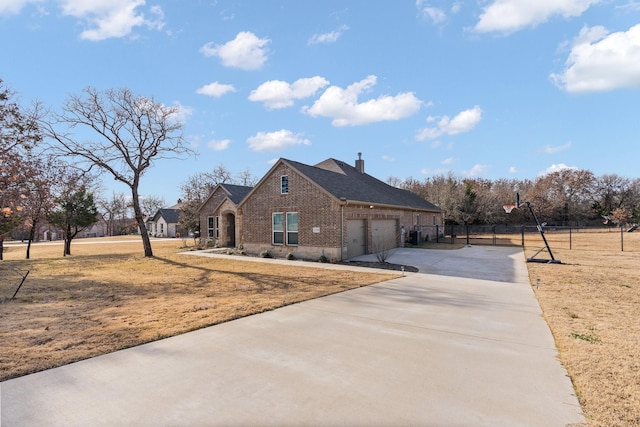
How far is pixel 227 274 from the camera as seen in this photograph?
1192 cm

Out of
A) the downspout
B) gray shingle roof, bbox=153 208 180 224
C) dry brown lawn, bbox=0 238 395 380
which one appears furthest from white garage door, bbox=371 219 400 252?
gray shingle roof, bbox=153 208 180 224

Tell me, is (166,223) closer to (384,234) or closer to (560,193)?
(384,234)

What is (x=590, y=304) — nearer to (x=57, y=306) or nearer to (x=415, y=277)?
(x=415, y=277)

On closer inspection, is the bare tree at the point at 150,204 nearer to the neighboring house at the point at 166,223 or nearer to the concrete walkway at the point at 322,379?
the neighboring house at the point at 166,223

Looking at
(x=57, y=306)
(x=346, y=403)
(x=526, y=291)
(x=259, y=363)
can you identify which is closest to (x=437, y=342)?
(x=346, y=403)

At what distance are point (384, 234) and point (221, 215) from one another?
12.6 meters

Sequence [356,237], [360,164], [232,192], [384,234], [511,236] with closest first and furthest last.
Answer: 1. [356,237]
2. [384,234]
3. [232,192]
4. [360,164]
5. [511,236]

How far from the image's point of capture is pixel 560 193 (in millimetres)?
50219

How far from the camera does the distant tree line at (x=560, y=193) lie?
45.2m

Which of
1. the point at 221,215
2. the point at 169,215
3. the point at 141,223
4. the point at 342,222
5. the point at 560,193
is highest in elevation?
the point at 560,193

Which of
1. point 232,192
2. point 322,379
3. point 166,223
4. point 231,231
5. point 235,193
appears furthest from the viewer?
point 166,223

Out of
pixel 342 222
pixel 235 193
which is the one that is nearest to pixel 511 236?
pixel 342 222

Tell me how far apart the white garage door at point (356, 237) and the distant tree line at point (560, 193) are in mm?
28613

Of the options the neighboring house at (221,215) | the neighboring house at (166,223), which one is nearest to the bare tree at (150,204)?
the neighboring house at (166,223)
